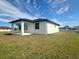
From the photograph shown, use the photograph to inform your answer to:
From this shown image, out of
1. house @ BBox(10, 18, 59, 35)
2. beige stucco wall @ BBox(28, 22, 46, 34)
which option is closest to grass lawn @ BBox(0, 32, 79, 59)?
house @ BBox(10, 18, 59, 35)

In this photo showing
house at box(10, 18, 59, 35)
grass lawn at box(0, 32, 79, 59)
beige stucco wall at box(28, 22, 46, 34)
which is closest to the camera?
grass lawn at box(0, 32, 79, 59)

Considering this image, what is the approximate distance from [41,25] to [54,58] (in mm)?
15982

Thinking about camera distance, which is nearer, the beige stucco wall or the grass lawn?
the grass lawn

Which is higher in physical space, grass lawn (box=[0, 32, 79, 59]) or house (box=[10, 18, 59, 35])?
house (box=[10, 18, 59, 35])

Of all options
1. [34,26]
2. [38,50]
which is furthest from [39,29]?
[38,50]

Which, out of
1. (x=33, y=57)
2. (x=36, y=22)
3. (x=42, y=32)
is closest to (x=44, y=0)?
(x=36, y=22)

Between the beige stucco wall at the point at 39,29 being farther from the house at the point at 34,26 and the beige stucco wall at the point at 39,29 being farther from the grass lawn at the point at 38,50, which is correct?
the grass lawn at the point at 38,50

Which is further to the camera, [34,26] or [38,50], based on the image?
[34,26]

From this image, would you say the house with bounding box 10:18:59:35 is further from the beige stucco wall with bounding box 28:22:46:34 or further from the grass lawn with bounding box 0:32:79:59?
the grass lawn with bounding box 0:32:79:59

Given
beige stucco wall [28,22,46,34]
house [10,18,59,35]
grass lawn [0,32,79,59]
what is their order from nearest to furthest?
grass lawn [0,32,79,59] → house [10,18,59,35] → beige stucco wall [28,22,46,34]

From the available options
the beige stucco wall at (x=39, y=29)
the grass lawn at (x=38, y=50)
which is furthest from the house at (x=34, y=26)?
the grass lawn at (x=38, y=50)

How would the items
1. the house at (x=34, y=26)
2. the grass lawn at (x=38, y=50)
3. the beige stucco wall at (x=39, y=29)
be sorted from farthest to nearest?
the beige stucco wall at (x=39, y=29), the house at (x=34, y=26), the grass lawn at (x=38, y=50)

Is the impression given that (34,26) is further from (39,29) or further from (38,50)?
(38,50)

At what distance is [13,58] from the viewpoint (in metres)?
4.48
